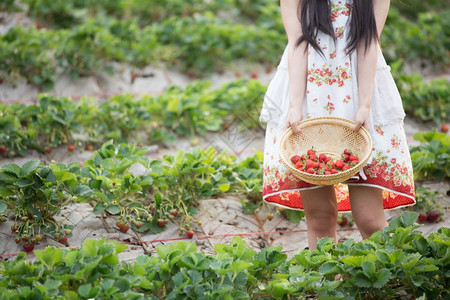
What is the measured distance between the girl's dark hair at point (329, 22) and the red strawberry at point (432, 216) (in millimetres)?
1293

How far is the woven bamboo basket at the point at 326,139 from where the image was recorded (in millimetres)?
2422

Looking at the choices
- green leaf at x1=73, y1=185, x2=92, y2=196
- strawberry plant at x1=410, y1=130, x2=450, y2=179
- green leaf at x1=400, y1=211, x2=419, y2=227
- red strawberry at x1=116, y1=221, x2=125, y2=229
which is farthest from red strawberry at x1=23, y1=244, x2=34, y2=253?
strawberry plant at x1=410, y1=130, x2=450, y2=179

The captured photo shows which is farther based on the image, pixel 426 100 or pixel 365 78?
pixel 426 100

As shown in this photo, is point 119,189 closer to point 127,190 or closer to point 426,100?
point 127,190

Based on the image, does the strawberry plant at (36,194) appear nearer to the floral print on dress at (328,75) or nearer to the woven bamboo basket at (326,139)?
the woven bamboo basket at (326,139)

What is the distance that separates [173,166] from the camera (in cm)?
319

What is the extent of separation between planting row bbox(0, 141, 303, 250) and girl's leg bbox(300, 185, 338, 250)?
615 millimetres

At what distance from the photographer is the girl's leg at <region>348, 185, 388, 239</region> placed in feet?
8.24

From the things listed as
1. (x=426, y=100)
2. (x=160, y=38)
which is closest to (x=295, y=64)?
(x=426, y=100)

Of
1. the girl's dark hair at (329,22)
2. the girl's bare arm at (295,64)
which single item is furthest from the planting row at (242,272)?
the girl's dark hair at (329,22)

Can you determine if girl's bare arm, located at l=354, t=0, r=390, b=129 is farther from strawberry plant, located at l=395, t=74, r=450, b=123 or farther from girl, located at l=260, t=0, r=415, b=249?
strawberry plant, located at l=395, t=74, r=450, b=123

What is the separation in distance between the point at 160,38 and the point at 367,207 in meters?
3.39

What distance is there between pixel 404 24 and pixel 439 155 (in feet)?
9.21

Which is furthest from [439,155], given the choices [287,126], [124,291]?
[124,291]
